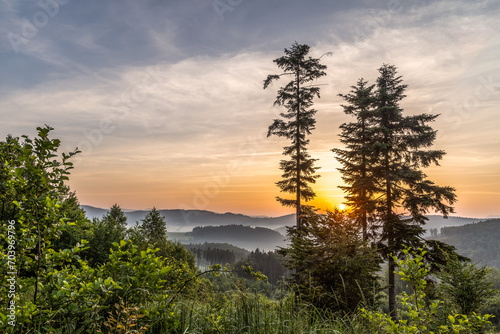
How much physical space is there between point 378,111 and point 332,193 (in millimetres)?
7590

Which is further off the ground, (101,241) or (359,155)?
(359,155)

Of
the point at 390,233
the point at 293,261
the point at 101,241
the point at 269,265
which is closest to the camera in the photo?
the point at 293,261

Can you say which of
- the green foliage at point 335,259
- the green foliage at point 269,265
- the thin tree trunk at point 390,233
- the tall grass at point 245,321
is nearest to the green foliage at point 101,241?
the green foliage at point 335,259

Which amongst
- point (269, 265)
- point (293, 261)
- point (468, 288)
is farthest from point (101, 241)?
point (269, 265)

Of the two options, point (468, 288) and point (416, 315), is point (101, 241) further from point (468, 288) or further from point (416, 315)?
point (468, 288)

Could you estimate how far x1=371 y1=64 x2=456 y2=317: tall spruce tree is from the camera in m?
16.6

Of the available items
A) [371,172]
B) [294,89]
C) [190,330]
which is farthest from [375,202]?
[190,330]

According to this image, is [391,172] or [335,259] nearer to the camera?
[335,259]

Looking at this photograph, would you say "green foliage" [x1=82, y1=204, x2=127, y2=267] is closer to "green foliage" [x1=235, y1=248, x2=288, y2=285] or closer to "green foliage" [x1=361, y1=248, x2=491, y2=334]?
"green foliage" [x1=361, y1=248, x2=491, y2=334]

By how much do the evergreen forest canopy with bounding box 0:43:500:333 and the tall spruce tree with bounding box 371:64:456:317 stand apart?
0.25ft

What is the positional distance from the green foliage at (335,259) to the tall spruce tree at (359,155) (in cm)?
918

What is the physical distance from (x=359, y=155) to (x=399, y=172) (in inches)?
125

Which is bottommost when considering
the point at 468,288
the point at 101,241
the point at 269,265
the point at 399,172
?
the point at 269,265

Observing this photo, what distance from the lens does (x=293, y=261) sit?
9.23 metres
